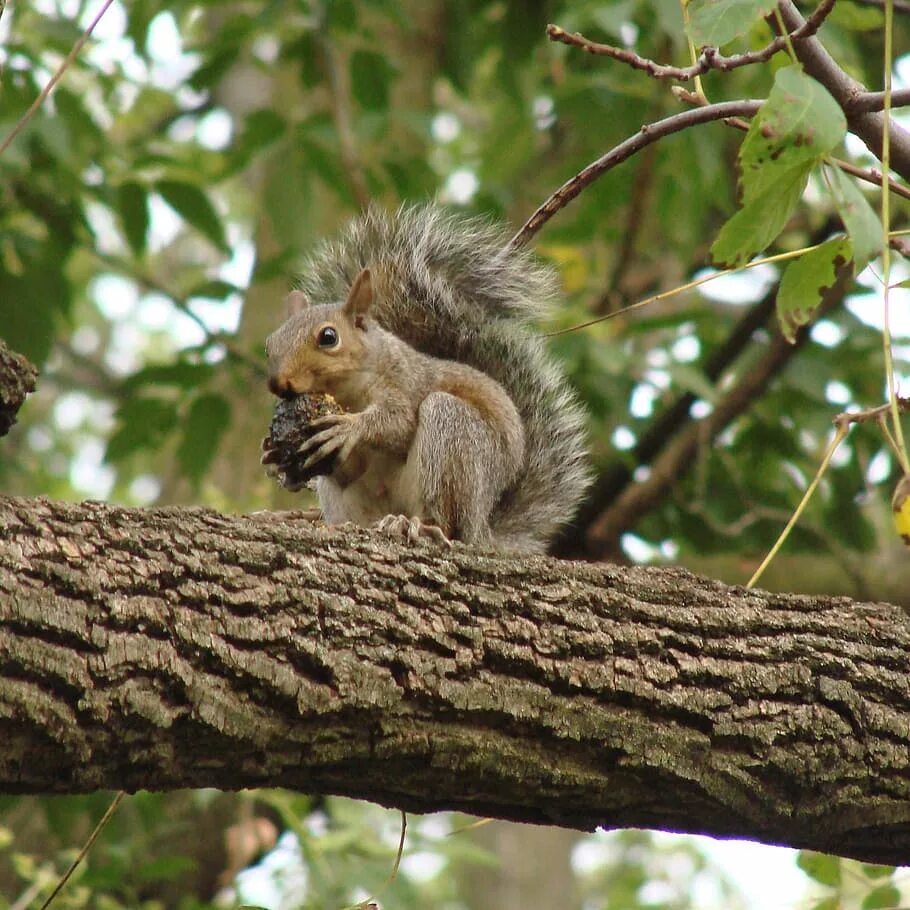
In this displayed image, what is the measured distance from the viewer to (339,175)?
4.21 m

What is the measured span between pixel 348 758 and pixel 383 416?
1.22 m

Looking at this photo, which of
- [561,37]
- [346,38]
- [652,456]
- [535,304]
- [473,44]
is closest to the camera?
[561,37]

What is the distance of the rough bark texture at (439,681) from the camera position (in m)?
1.47

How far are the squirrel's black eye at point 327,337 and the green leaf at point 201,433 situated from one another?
0.94 meters

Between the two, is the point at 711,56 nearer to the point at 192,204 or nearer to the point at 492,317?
the point at 492,317

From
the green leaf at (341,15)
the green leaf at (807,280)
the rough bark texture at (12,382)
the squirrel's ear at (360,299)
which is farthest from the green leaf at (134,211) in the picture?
the green leaf at (807,280)

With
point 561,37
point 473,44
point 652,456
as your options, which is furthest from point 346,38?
point 561,37

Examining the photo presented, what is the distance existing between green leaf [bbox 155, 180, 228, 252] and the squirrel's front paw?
1301mm

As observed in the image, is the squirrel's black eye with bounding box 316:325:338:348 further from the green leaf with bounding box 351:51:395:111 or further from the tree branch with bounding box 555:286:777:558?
the green leaf with bounding box 351:51:395:111

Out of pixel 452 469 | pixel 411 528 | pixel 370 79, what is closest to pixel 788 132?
pixel 411 528

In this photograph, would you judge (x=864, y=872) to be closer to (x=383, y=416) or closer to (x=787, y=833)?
(x=787, y=833)

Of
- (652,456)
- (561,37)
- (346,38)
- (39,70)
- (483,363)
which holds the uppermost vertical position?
(346,38)

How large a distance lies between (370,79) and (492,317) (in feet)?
4.82

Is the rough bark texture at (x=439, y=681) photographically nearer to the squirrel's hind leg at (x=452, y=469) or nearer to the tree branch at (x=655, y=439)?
the squirrel's hind leg at (x=452, y=469)
